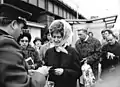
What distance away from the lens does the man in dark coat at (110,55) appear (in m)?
5.33

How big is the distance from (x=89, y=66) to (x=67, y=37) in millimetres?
2593

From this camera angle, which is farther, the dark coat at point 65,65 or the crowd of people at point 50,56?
the dark coat at point 65,65

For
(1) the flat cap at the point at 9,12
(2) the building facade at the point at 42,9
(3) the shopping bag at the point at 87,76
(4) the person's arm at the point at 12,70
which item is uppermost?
(2) the building facade at the point at 42,9

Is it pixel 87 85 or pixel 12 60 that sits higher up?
pixel 12 60

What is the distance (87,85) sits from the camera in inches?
231

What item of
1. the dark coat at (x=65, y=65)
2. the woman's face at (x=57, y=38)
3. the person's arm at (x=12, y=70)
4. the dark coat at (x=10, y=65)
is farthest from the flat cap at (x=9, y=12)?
the dark coat at (x=65, y=65)

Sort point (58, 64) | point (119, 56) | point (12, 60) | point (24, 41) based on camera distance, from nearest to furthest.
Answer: point (12, 60) → point (58, 64) → point (24, 41) → point (119, 56)

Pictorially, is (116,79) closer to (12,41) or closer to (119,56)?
(119,56)

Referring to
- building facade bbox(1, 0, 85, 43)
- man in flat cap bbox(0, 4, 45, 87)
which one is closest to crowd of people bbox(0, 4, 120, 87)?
man in flat cap bbox(0, 4, 45, 87)

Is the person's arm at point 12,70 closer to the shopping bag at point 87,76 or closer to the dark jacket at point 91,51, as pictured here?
the shopping bag at point 87,76

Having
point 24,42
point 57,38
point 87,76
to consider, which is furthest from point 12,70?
point 87,76

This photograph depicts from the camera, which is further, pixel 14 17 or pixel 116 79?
pixel 116 79

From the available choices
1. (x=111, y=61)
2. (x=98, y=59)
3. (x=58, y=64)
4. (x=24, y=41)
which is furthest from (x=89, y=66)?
(x=58, y=64)

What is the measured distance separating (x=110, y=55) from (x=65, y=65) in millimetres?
2113
